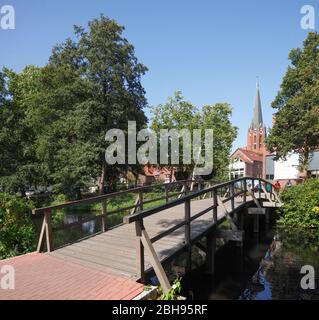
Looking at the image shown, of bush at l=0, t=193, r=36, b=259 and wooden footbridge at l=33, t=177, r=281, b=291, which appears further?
bush at l=0, t=193, r=36, b=259

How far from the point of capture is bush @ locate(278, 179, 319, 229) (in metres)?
14.7

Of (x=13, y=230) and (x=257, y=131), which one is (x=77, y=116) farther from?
(x=257, y=131)

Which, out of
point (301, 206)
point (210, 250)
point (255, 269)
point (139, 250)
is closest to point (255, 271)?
point (255, 269)

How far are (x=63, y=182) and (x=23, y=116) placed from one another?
7.90 m

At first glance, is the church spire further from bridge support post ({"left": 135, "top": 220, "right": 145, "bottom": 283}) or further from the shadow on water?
bridge support post ({"left": 135, "top": 220, "right": 145, "bottom": 283})

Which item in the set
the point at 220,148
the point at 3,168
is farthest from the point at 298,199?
the point at 3,168

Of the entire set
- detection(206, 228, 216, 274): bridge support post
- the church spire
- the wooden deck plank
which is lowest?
detection(206, 228, 216, 274): bridge support post

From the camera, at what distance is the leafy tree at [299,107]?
2401cm

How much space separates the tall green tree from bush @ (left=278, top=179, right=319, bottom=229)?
1331 centimetres

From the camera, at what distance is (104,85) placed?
25.0 meters

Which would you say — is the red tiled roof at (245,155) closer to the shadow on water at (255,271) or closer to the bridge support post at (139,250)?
Result: the shadow on water at (255,271)

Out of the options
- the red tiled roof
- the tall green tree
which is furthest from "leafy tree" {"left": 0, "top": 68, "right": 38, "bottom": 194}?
the red tiled roof

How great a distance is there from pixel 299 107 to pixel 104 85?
15823 millimetres

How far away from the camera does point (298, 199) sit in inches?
603
